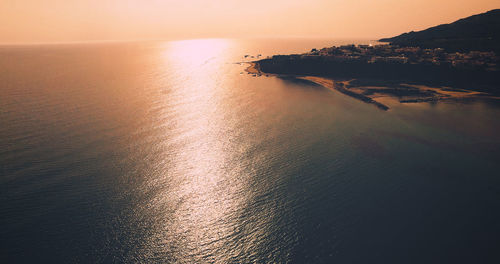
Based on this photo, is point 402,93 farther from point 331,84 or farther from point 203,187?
point 203,187

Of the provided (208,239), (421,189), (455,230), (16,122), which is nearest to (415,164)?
(421,189)

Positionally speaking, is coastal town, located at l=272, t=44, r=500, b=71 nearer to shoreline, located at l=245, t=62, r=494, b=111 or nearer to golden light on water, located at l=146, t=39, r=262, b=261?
shoreline, located at l=245, t=62, r=494, b=111

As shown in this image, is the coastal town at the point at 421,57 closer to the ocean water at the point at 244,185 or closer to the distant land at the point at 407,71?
the distant land at the point at 407,71

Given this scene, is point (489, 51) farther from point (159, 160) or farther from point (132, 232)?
point (132, 232)

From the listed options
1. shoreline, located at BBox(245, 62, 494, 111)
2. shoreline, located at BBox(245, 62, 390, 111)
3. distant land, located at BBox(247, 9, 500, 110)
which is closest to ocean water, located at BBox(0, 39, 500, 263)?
shoreline, located at BBox(245, 62, 390, 111)

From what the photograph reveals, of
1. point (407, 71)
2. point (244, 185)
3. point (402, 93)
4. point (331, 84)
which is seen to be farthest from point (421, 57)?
point (244, 185)

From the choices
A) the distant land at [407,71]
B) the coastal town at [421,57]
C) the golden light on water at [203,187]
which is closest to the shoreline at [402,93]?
the distant land at [407,71]
